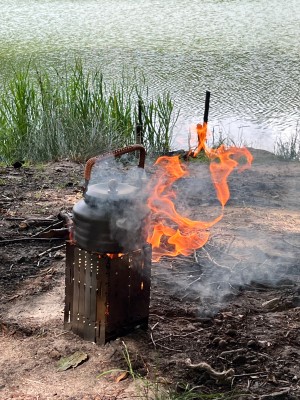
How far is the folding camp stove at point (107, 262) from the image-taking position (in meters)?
3.21

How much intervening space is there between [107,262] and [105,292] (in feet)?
0.50

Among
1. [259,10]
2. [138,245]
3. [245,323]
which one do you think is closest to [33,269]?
[138,245]

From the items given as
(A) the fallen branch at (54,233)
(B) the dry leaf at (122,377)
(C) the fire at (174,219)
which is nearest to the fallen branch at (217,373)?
(B) the dry leaf at (122,377)

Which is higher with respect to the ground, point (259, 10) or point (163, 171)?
point (259, 10)

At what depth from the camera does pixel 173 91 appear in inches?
431

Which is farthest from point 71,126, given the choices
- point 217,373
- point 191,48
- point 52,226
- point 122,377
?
point 191,48

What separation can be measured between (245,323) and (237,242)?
122 cm

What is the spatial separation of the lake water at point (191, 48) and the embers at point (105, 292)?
5.73 m

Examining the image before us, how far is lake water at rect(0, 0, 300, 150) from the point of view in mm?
10398

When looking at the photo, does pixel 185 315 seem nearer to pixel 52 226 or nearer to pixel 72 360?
pixel 72 360

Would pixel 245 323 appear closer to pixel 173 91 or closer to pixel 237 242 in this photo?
pixel 237 242

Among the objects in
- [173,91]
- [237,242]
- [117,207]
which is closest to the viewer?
[117,207]

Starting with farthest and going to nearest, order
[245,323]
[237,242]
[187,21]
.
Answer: [187,21] < [237,242] < [245,323]

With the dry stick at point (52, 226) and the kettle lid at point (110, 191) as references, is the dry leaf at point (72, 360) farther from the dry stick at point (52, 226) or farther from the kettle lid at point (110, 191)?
the dry stick at point (52, 226)
